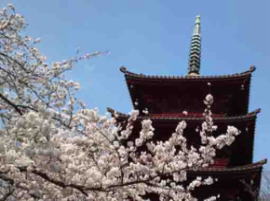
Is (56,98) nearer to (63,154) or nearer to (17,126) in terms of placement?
(63,154)

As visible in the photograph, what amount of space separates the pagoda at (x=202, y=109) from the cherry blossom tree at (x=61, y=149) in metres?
9.98

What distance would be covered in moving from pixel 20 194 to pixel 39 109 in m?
1.24

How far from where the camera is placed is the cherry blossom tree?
529 centimetres

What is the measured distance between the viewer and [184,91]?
1950 cm

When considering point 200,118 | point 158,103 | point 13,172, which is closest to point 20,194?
point 13,172

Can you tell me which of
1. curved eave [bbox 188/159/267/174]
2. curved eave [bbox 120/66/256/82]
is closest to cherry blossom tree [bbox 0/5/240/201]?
curved eave [bbox 188/159/267/174]

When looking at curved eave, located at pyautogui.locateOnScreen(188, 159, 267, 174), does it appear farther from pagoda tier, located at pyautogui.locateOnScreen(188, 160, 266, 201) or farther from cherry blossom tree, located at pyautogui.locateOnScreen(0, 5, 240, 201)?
cherry blossom tree, located at pyautogui.locateOnScreen(0, 5, 240, 201)

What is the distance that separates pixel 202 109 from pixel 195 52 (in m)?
6.28

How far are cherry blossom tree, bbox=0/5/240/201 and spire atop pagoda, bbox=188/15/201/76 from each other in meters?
15.1

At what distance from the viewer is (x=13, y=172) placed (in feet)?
18.3

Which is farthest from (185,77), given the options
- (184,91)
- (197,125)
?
(197,125)

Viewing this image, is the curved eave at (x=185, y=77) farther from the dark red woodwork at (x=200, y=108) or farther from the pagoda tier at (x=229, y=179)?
the pagoda tier at (x=229, y=179)

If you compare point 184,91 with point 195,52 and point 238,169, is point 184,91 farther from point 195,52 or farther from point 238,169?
point 195,52

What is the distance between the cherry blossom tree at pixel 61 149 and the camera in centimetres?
529
